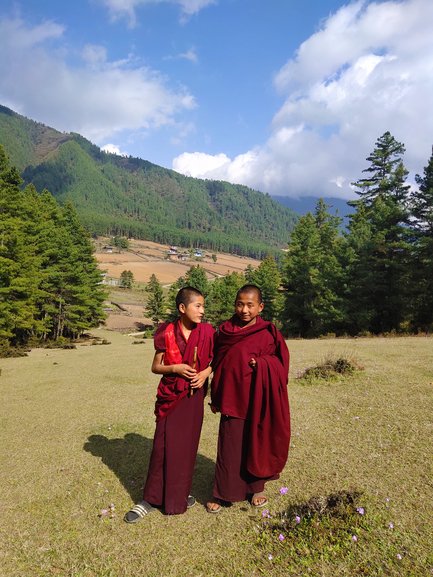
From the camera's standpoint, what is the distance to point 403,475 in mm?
4848

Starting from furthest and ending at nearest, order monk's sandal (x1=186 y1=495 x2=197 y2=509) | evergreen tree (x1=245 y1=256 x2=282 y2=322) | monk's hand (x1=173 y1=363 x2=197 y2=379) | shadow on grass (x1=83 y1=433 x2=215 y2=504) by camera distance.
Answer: evergreen tree (x1=245 y1=256 x2=282 y2=322) → shadow on grass (x1=83 y1=433 x2=215 y2=504) → monk's sandal (x1=186 y1=495 x2=197 y2=509) → monk's hand (x1=173 y1=363 x2=197 y2=379)

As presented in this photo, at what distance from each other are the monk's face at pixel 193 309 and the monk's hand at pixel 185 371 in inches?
19.8

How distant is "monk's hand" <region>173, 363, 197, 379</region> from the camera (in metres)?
3.93

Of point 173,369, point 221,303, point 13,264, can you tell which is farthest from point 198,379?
point 221,303

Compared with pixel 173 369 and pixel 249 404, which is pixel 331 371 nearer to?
pixel 249 404

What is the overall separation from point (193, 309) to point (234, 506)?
2.48 m

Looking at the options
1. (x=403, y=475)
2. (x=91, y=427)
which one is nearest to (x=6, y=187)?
(x=91, y=427)

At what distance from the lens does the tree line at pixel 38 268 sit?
20.9 metres

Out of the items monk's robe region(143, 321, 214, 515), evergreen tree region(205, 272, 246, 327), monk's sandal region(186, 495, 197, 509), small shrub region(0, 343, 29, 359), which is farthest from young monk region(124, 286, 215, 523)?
evergreen tree region(205, 272, 246, 327)

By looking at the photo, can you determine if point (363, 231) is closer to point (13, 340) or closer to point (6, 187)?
point (6, 187)

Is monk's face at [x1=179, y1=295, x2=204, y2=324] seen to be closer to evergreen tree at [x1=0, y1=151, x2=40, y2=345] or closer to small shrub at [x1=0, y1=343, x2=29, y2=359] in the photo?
small shrub at [x1=0, y1=343, x2=29, y2=359]

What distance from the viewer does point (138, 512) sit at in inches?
163

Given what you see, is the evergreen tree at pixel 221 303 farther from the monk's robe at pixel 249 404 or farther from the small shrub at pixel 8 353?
the monk's robe at pixel 249 404

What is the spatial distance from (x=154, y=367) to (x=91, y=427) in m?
4.34
